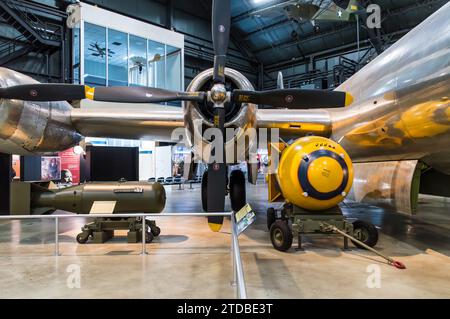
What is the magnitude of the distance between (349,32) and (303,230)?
69.4 feet

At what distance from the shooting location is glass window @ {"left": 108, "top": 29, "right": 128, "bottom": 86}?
1641cm

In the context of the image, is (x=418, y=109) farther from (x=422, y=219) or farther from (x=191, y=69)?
(x=191, y=69)

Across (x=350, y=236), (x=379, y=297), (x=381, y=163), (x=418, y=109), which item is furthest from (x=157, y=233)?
(x=418, y=109)

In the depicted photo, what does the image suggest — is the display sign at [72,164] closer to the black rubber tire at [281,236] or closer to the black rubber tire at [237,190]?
the black rubber tire at [237,190]

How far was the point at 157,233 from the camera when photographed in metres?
5.70

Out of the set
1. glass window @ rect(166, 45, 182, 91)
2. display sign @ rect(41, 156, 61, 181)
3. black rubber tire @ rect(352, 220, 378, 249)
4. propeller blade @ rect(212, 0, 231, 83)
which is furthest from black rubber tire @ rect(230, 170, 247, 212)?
glass window @ rect(166, 45, 182, 91)

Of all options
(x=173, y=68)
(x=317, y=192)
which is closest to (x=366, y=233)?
(x=317, y=192)

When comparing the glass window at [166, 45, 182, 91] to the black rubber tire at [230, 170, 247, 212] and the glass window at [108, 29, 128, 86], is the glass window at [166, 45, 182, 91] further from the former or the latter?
the black rubber tire at [230, 170, 247, 212]

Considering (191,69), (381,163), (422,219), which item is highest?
(191,69)

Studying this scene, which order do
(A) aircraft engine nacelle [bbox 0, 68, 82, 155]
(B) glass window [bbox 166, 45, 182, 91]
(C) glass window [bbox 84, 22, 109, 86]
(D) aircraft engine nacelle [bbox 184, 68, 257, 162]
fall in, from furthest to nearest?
(B) glass window [bbox 166, 45, 182, 91], (C) glass window [bbox 84, 22, 109, 86], (D) aircraft engine nacelle [bbox 184, 68, 257, 162], (A) aircraft engine nacelle [bbox 0, 68, 82, 155]

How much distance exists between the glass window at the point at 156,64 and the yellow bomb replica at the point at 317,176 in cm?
1421

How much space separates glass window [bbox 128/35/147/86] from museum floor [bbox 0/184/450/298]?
1241 centimetres

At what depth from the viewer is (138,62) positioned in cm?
1758
